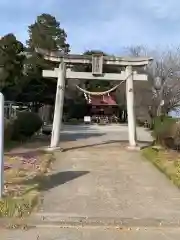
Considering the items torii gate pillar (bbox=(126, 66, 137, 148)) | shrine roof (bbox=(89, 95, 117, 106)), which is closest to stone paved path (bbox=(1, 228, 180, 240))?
torii gate pillar (bbox=(126, 66, 137, 148))

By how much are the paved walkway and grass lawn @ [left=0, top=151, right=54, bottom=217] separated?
0.26 m

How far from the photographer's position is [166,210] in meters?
7.84

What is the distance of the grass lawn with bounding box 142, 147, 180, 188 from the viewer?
11.5 metres

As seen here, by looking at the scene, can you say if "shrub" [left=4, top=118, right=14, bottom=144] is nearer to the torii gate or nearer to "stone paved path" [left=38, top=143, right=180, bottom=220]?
the torii gate

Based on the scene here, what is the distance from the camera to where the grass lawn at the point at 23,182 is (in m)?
7.59

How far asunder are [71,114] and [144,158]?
44445mm

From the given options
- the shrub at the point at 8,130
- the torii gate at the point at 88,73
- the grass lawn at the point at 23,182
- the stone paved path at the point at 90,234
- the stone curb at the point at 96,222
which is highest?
the torii gate at the point at 88,73

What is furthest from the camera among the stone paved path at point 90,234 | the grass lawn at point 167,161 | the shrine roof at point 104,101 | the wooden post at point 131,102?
the shrine roof at point 104,101

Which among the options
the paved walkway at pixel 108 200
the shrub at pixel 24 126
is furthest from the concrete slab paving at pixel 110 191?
the shrub at pixel 24 126

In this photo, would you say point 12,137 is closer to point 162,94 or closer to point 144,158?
point 144,158

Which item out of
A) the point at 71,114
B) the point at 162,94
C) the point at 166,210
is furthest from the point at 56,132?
the point at 71,114

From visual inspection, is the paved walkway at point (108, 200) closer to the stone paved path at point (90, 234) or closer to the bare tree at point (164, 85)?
the stone paved path at point (90, 234)

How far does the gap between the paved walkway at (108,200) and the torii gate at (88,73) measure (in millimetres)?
5160

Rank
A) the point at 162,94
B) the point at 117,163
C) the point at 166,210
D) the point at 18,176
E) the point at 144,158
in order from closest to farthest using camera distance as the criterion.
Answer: the point at 166,210 → the point at 18,176 → the point at 117,163 → the point at 144,158 → the point at 162,94
